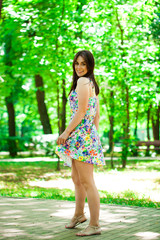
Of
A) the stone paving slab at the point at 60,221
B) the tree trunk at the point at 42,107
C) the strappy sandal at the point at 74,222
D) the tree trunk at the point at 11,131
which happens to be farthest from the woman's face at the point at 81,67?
the tree trunk at the point at 11,131

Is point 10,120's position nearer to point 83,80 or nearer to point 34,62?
point 34,62

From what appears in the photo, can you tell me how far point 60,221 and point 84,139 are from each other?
1.37 meters

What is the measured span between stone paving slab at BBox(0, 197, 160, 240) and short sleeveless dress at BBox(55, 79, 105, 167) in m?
0.86

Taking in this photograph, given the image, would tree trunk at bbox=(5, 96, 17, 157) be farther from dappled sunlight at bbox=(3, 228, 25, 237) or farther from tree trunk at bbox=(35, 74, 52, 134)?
dappled sunlight at bbox=(3, 228, 25, 237)

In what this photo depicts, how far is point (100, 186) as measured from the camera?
10.7 metres

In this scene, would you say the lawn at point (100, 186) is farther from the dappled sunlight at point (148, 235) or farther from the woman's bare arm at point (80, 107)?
the woman's bare arm at point (80, 107)

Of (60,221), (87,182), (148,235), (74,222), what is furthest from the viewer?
(60,221)

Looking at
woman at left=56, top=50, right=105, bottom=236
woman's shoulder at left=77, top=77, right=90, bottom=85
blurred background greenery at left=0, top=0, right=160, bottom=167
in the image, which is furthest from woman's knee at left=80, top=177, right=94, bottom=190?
blurred background greenery at left=0, top=0, right=160, bottom=167

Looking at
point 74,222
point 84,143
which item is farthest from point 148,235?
point 84,143

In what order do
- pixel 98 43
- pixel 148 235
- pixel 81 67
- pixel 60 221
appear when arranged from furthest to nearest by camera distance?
pixel 98 43 → pixel 60 221 → pixel 81 67 → pixel 148 235

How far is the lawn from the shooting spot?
8414mm

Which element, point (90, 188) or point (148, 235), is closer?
point (148, 235)

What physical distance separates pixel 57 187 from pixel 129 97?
253 inches

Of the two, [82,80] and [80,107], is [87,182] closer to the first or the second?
[80,107]
